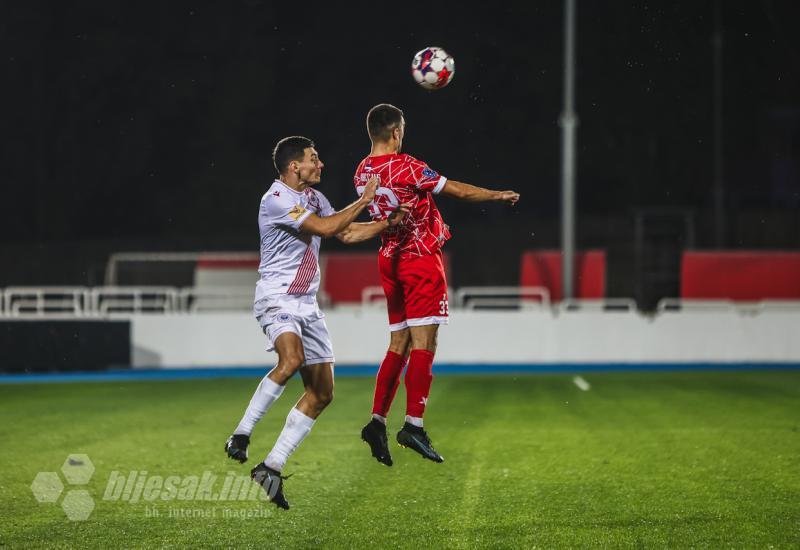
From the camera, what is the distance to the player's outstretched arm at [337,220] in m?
6.77

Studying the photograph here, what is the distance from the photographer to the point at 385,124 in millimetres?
7625

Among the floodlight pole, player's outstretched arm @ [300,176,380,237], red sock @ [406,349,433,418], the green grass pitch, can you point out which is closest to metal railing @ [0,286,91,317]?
the green grass pitch

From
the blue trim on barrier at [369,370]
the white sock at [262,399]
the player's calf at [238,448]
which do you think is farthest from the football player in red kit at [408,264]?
the blue trim on barrier at [369,370]

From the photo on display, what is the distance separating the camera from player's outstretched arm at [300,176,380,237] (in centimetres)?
677

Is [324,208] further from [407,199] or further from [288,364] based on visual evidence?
[288,364]

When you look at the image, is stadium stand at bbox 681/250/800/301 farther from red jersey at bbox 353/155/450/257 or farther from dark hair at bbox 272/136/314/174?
dark hair at bbox 272/136/314/174

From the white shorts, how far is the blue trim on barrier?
12.0 metres

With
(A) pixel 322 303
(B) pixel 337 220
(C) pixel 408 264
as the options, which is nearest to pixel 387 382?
(C) pixel 408 264

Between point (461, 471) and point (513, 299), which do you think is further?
point (513, 299)

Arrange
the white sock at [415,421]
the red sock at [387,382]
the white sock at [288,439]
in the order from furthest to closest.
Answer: the red sock at [387,382]
the white sock at [415,421]
the white sock at [288,439]

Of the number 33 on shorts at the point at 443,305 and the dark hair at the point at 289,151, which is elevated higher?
the dark hair at the point at 289,151

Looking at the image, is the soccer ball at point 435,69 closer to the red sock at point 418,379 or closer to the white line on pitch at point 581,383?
the red sock at point 418,379

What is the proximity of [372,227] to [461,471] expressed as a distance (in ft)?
8.30

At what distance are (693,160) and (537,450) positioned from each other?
101 ft
